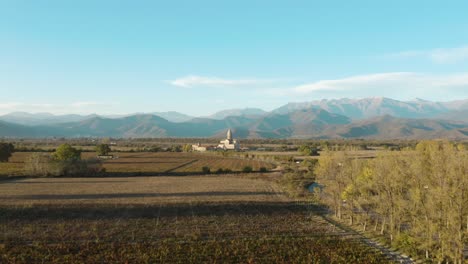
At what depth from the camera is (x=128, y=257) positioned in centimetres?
2959

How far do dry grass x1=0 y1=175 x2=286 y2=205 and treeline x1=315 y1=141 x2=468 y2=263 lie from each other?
17.2m

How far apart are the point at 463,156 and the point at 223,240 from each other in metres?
22.5

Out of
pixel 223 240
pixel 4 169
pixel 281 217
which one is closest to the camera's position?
pixel 223 240

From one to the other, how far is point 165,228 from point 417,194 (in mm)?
26112

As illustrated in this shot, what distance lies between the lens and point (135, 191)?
63438 mm

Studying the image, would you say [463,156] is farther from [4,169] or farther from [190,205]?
[4,169]

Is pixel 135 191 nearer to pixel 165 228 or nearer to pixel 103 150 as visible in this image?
pixel 165 228

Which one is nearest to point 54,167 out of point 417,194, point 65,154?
point 65,154

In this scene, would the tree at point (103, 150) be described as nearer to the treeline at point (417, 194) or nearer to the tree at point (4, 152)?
the tree at point (4, 152)

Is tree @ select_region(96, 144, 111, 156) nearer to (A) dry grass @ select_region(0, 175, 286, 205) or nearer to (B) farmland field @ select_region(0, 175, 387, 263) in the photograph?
(A) dry grass @ select_region(0, 175, 286, 205)

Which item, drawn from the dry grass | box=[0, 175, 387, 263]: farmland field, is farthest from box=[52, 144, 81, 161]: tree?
box=[0, 175, 387, 263]: farmland field

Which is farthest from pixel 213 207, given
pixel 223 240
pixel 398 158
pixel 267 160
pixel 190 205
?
pixel 267 160

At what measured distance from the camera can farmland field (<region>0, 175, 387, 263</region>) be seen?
30234 millimetres

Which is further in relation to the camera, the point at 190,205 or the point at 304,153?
the point at 304,153
